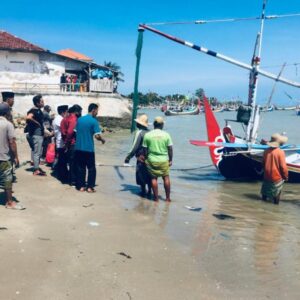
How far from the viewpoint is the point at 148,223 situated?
20.2ft

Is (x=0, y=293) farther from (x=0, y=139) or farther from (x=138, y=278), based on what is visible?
(x=0, y=139)

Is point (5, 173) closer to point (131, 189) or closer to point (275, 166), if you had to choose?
point (131, 189)

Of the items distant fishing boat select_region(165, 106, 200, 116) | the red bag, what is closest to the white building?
the red bag

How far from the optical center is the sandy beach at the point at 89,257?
3.85 metres

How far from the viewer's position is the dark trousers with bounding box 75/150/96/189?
307 inches

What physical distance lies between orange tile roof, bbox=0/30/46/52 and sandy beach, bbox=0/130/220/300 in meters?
29.2

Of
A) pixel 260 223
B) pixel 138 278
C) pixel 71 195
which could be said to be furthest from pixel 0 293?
pixel 260 223

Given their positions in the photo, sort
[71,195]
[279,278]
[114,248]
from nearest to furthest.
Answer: [279,278]
[114,248]
[71,195]

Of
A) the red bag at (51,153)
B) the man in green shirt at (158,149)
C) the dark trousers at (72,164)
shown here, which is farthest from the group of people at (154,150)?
the red bag at (51,153)

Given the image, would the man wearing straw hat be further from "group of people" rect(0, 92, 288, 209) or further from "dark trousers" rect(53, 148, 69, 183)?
"dark trousers" rect(53, 148, 69, 183)

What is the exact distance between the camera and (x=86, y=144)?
7.66 m

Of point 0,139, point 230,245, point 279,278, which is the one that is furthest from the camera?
point 0,139

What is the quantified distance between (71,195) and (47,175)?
6.18 ft

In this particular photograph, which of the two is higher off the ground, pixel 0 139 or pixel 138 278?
pixel 0 139
